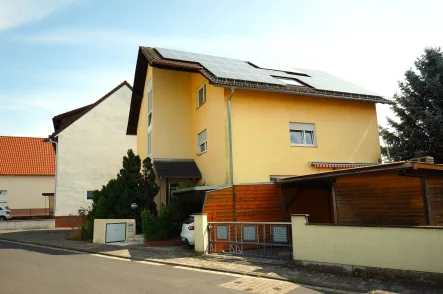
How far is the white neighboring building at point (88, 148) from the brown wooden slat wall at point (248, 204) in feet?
56.2

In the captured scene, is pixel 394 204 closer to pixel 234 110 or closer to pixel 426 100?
pixel 234 110

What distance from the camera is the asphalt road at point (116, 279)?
7332 mm

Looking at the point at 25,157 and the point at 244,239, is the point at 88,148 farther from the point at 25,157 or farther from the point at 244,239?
the point at 244,239

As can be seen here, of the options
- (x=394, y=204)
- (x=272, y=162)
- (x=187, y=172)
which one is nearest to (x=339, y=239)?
(x=394, y=204)

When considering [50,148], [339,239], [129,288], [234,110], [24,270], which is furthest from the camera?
[50,148]

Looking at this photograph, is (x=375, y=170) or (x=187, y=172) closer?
(x=375, y=170)

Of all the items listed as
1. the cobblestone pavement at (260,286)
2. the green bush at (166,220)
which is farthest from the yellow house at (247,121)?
the cobblestone pavement at (260,286)

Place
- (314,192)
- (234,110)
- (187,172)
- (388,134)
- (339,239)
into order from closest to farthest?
(339,239)
(314,192)
(234,110)
(187,172)
(388,134)

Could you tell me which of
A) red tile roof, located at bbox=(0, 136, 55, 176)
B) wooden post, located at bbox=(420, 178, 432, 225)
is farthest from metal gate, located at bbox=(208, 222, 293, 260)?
red tile roof, located at bbox=(0, 136, 55, 176)

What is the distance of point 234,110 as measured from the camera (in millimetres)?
15758

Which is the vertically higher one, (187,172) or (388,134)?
(388,134)

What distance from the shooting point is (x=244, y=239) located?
11617mm

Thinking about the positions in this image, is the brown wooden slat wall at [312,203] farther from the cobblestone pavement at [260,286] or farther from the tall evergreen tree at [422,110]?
the tall evergreen tree at [422,110]

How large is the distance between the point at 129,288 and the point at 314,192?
9.24 meters
